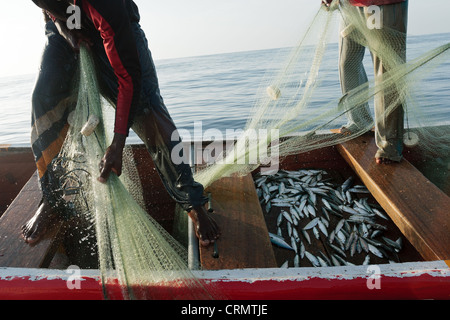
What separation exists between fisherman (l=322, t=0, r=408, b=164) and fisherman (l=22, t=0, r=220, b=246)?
2269 mm

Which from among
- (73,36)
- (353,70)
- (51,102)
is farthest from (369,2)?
(51,102)

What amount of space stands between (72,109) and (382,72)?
322cm

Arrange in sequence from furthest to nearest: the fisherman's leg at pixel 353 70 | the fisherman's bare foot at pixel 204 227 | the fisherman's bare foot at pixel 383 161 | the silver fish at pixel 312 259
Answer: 1. the fisherman's leg at pixel 353 70
2. the fisherman's bare foot at pixel 383 161
3. the silver fish at pixel 312 259
4. the fisherman's bare foot at pixel 204 227

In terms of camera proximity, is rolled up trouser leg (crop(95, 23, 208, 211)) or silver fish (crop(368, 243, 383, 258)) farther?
silver fish (crop(368, 243, 383, 258))

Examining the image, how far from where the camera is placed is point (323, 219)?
11.8ft

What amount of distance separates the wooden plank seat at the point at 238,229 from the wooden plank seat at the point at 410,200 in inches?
47.1

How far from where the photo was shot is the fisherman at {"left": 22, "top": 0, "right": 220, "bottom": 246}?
2.43m

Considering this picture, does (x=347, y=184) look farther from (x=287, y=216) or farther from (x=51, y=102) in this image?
(x=51, y=102)

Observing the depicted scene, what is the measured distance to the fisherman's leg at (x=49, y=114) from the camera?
2.76 m

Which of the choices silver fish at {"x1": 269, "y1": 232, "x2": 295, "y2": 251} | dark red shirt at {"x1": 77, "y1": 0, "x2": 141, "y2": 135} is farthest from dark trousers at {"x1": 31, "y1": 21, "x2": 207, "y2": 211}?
silver fish at {"x1": 269, "y1": 232, "x2": 295, "y2": 251}

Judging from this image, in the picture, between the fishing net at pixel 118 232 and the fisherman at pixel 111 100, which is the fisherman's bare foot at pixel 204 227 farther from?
the fishing net at pixel 118 232

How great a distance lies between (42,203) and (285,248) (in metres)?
2.35

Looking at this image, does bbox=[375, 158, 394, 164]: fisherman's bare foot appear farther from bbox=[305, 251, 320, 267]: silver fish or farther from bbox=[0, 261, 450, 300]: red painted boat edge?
bbox=[0, 261, 450, 300]: red painted boat edge

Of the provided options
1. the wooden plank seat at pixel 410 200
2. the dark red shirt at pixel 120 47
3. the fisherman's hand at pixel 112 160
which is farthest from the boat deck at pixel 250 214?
the dark red shirt at pixel 120 47
